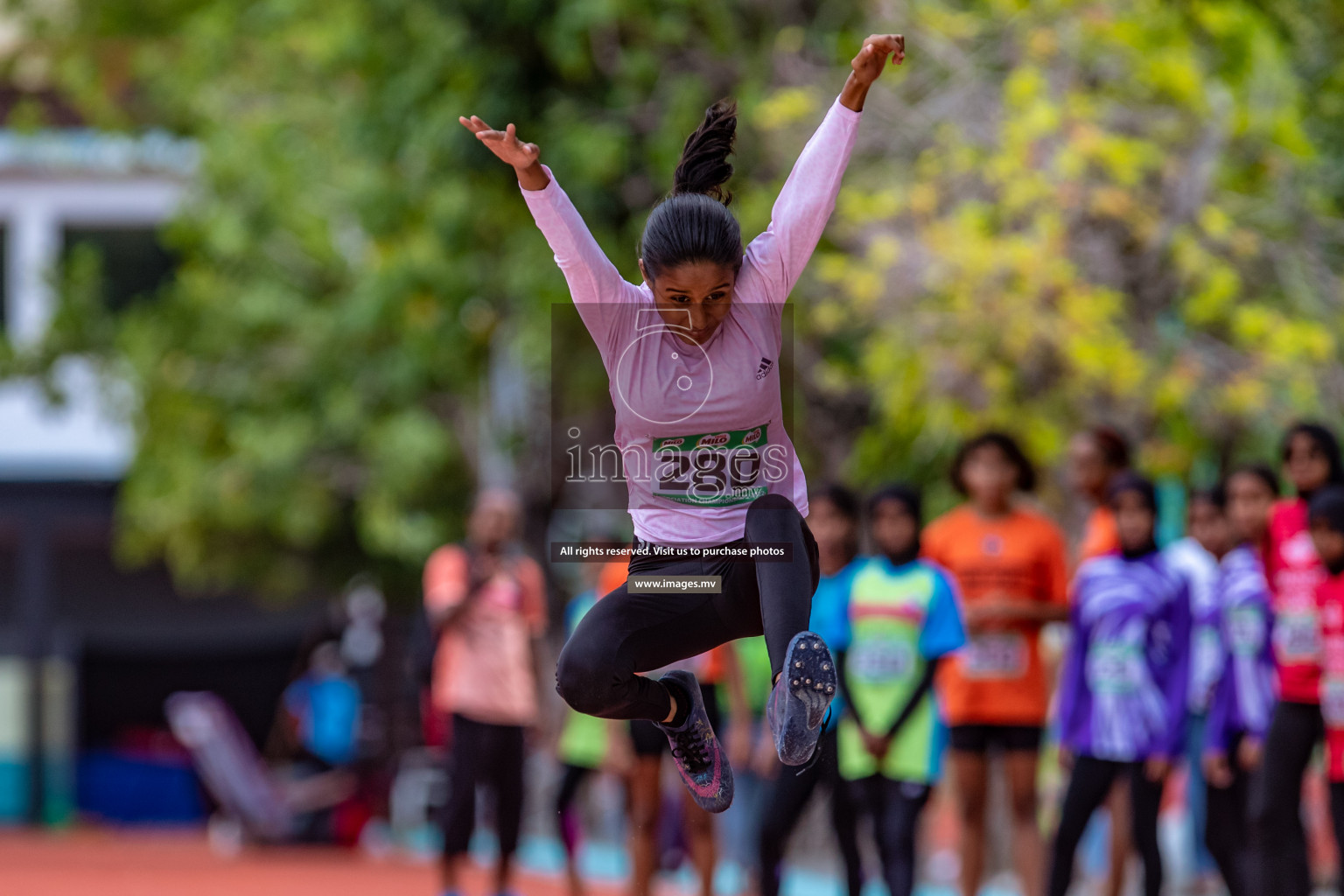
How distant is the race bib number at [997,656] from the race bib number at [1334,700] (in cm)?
135

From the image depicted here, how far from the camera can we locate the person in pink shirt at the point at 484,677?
952 cm

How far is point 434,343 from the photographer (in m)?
15.3

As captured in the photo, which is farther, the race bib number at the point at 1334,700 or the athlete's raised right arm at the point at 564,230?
the race bib number at the point at 1334,700

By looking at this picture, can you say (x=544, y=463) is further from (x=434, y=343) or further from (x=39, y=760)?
(x=39, y=760)

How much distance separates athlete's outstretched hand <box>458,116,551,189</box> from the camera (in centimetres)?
454

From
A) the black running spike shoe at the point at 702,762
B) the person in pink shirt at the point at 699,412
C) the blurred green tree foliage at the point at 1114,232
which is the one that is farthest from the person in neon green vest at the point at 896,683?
the person in pink shirt at the point at 699,412

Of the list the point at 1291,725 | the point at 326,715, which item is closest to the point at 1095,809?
the point at 1291,725

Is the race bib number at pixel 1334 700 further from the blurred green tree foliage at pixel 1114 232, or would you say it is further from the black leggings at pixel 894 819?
the blurred green tree foliage at pixel 1114 232

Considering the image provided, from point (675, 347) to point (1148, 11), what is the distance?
6167mm

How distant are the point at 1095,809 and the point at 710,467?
3687 mm

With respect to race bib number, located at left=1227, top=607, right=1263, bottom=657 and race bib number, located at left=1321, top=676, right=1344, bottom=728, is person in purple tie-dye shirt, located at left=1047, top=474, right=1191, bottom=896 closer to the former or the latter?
race bib number, located at left=1227, top=607, right=1263, bottom=657

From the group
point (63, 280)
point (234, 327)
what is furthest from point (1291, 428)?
point (63, 280)

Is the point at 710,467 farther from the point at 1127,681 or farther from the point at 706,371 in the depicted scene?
the point at 1127,681

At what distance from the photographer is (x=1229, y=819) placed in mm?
8047
